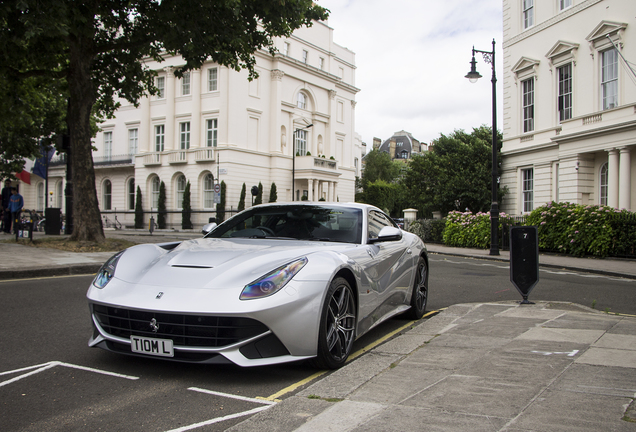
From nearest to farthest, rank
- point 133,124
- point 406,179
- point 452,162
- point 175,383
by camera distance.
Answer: point 175,383, point 452,162, point 406,179, point 133,124

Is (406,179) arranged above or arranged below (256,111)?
below

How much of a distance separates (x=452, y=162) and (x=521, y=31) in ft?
25.7

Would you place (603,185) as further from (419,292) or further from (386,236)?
(386,236)

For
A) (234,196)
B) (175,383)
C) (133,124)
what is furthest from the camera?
(133,124)

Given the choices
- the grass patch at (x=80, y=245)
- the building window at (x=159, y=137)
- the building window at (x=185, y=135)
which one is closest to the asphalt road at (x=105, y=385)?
the grass patch at (x=80, y=245)

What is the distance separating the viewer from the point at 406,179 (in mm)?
34312

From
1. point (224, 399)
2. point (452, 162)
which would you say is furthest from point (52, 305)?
point (452, 162)

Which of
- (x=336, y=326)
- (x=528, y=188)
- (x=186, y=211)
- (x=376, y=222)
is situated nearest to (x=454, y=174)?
(x=528, y=188)

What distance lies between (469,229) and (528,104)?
905 centimetres

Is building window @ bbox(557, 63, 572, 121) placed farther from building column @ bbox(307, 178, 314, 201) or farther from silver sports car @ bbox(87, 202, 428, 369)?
building column @ bbox(307, 178, 314, 201)

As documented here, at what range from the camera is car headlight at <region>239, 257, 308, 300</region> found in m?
3.61

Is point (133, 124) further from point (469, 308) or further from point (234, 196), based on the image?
point (469, 308)

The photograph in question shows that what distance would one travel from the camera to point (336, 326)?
13.3 ft

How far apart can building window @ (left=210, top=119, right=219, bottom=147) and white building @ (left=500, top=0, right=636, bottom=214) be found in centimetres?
2503
